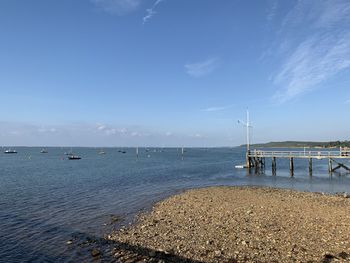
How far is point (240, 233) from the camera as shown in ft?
50.4

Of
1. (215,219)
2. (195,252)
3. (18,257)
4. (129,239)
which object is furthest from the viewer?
(215,219)

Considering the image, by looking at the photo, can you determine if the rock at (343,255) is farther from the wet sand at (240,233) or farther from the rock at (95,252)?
the rock at (95,252)

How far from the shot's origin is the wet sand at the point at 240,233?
12.5 m

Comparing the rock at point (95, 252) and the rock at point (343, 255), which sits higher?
the rock at point (343, 255)

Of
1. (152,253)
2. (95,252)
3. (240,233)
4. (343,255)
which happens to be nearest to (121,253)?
(95,252)

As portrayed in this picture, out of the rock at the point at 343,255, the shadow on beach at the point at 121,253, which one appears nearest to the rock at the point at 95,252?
the shadow on beach at the point at 121,253

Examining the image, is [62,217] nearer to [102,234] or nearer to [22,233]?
[22,233]

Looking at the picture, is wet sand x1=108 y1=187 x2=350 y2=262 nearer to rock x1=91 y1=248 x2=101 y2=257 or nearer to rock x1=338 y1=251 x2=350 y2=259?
rock x1=338 y1=251 x2=350 y2=259

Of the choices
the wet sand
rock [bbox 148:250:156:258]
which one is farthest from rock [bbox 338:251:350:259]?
rock [bbox 148:250:156:258]

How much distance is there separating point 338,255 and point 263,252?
9.69 feet

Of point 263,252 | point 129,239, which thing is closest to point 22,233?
point 129,239

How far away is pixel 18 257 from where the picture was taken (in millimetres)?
13930

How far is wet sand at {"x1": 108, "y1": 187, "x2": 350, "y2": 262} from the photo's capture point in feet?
41.0

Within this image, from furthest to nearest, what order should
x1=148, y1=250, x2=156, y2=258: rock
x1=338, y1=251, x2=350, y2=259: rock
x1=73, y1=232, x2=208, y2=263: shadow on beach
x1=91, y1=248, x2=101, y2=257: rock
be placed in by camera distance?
x1=91, y1=248, x2=101, y2=257: rock < x1=148, y1=250, x2=156, y2=258: rock < x1=73, y1=232, x2=208, y2=263: shadow on beach < x1=338, y1=251, x2=350, y2=259: rock
